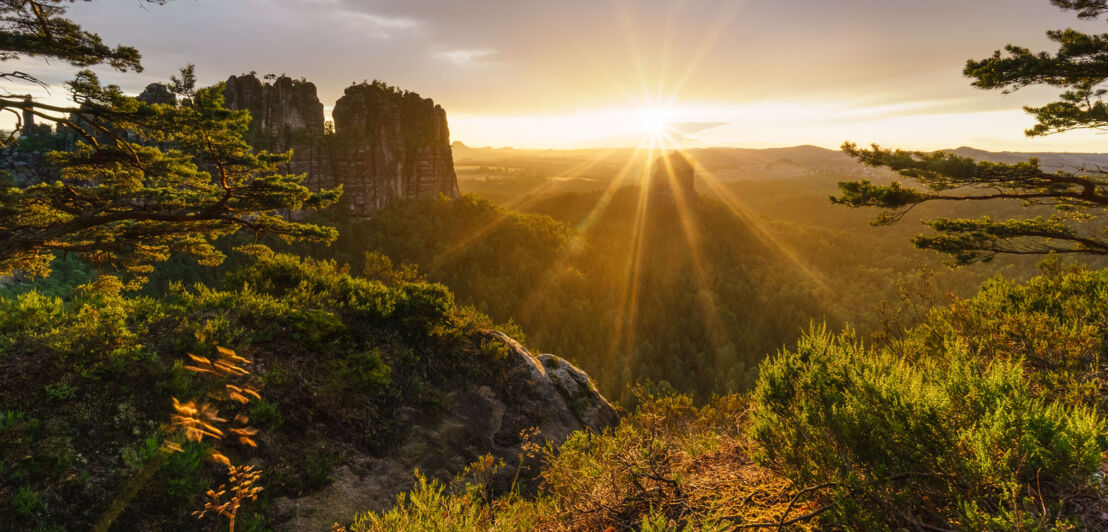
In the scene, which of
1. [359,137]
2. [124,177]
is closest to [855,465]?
[124,177]

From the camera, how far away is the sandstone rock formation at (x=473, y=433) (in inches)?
317

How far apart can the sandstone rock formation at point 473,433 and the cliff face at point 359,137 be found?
213ft

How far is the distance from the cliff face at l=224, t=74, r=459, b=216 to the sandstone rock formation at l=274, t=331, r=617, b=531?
64.9 meters

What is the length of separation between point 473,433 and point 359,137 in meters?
76.9

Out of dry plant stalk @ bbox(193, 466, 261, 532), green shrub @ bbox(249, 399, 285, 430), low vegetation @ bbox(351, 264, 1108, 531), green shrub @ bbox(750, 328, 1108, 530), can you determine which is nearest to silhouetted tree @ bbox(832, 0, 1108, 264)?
low vegetation @ bbox(351, 264, 1108, 531)

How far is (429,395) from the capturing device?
1122 centimetres

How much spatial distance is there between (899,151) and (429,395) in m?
12.5

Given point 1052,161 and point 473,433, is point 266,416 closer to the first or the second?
point 473,433

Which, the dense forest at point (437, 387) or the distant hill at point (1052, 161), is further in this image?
the distant hill at point (1052, 161)

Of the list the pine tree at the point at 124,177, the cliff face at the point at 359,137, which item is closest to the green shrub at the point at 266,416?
the pine tree at the point at 124,177

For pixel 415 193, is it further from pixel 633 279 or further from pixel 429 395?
pixel 429 395

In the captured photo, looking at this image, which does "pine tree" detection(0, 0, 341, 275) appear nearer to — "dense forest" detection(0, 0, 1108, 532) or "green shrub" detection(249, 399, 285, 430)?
"dense forest" detection(0, 0, 1108, 532)

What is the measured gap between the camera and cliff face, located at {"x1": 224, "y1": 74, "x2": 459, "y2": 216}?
6869 centimetres

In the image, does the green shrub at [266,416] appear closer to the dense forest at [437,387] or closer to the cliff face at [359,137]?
the dense forest at [437,387]
